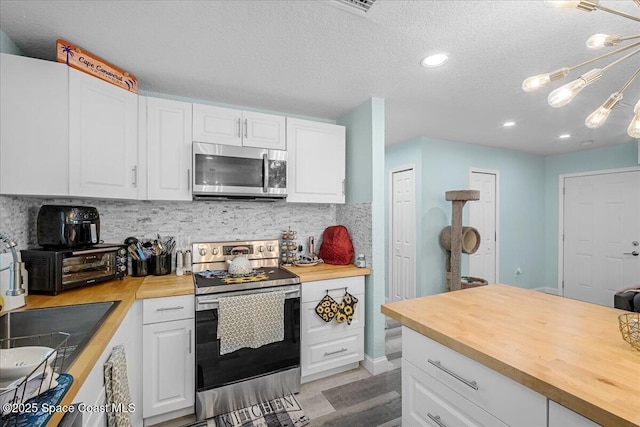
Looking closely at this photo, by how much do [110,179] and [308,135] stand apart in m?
1.57

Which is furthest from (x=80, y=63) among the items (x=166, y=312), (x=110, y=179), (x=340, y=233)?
(x=340, y=233)

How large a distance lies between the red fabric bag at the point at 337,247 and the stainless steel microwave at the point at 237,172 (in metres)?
0.64

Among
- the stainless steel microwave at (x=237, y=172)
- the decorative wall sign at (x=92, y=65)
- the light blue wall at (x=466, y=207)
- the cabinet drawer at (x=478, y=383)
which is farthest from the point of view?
the light blue wall at (x=466, y=207)

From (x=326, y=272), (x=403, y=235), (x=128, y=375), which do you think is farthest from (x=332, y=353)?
(x=403, y=235)

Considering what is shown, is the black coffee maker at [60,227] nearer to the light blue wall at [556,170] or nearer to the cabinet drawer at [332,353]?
the cabinet drawer at [332,353]

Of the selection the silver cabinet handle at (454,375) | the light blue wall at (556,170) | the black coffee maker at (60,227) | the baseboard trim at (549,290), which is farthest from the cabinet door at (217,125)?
the baseboard trim at (549,290)

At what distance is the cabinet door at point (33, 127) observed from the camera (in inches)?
58.2

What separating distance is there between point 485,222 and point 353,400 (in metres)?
3.32

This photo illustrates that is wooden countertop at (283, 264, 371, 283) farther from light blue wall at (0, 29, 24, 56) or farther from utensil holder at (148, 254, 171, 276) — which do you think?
light blue wall at (0, 29, 24, 56)

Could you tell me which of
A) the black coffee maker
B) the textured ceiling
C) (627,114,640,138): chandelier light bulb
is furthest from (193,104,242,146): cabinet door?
(627,114,640,138): chandelier light bulb

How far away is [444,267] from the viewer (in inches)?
149

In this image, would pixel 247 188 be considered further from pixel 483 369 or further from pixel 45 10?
pixel 483 369

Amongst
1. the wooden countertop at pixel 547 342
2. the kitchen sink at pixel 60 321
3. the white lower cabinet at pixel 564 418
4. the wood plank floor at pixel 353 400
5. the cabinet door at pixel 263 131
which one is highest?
the cabinet door at pixel 263 131

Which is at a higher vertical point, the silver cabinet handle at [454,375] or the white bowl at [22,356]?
the white bowl at [22,356]
